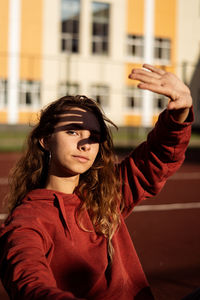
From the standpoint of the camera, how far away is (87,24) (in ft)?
99.1

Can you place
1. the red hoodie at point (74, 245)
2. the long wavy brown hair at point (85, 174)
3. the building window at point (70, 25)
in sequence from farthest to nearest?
the building window at point (70, 25) → the long wavy brown hair at point (85, 174) → the red hoodie at point (74, 245)

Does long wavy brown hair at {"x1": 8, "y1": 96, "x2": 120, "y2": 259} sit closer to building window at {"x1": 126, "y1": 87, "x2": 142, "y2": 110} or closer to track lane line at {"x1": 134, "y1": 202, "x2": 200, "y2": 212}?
track lane line at {"x1": 134, "y1": 202, "x2": 200, "y2": 212}

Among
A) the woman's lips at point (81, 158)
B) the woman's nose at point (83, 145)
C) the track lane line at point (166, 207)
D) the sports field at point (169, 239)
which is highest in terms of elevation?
the woman's nose at point (83, 145)

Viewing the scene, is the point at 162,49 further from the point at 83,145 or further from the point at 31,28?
the point at 83,145

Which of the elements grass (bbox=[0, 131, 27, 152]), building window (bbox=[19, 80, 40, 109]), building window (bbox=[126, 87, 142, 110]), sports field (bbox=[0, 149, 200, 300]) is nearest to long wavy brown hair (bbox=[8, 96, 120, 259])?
sports field (bbox=[0, 149, 200, 300])

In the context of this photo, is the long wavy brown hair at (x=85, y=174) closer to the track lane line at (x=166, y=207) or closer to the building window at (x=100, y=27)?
the track lane line at (x=166, y=207)

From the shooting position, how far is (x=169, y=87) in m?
2.17

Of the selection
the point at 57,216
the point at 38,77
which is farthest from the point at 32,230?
the point at 38,77

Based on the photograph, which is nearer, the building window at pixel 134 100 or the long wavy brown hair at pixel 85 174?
the long wavy brown hair at pixel 85 174

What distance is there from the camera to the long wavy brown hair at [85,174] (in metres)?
2.28

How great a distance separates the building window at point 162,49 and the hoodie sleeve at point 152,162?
3021 cm

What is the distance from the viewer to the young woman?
6.61 ft

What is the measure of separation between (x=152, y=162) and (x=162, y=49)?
30.8m

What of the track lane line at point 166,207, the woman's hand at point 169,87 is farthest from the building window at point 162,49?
the woman's hand at point 169,87
